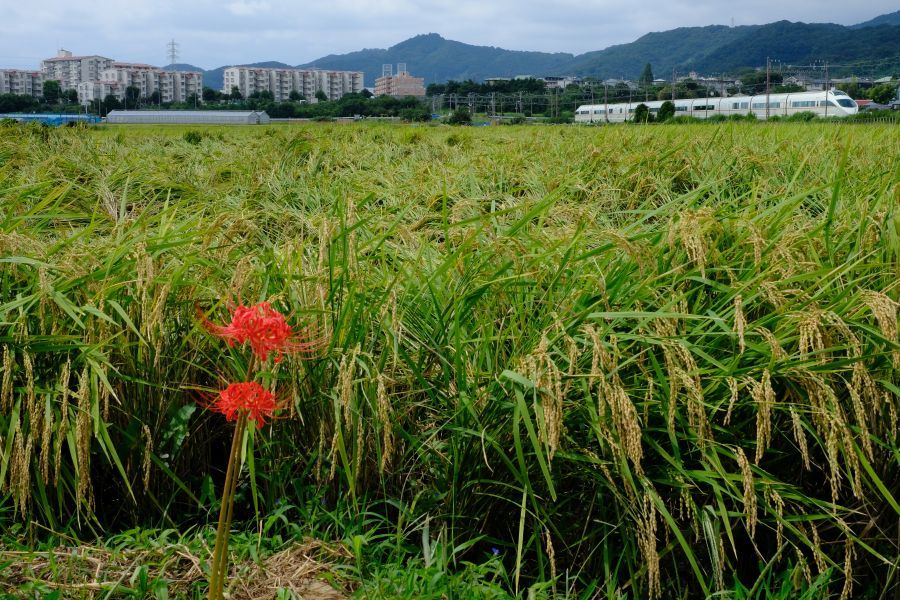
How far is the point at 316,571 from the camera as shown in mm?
1906

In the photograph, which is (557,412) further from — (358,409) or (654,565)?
(358,409)

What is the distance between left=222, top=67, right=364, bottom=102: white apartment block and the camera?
531 ft

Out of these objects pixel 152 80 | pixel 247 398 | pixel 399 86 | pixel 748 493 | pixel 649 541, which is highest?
pixel 152 80

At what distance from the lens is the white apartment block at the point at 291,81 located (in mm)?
162000

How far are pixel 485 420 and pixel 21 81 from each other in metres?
156

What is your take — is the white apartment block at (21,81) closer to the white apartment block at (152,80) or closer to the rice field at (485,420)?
the white apartment block at (152,80)

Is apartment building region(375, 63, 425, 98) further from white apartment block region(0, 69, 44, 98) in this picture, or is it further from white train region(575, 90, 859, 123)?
white train region(575, 90, 859, 123)

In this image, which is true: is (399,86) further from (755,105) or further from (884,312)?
(884,312)

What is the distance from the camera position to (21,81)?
13512 centimetres

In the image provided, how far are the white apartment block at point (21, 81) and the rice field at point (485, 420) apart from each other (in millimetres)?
142549

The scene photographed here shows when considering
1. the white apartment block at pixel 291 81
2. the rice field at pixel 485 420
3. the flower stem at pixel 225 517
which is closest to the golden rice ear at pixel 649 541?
the rice field at pixel 485 420

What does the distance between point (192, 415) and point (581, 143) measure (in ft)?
17.2

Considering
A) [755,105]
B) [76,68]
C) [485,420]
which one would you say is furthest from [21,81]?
[485,420]

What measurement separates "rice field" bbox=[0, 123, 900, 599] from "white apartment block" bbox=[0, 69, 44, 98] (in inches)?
5612
